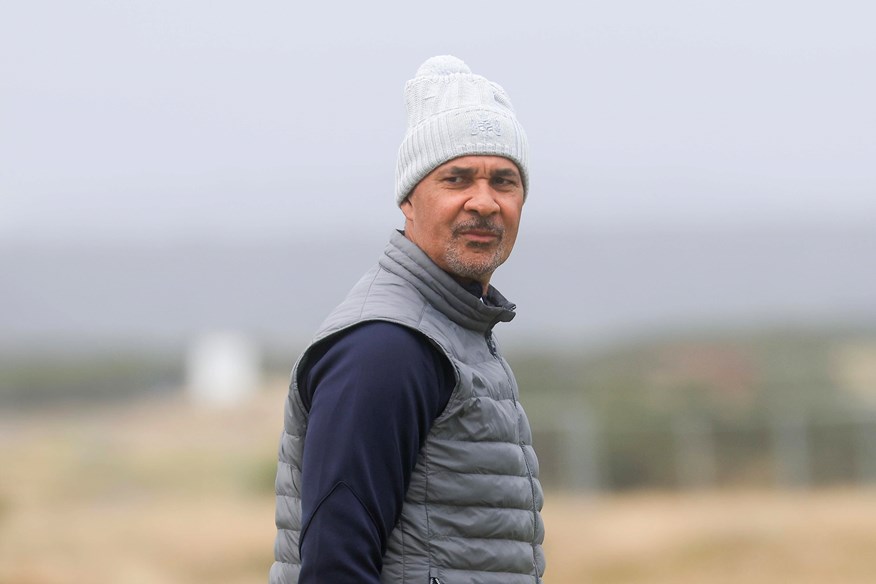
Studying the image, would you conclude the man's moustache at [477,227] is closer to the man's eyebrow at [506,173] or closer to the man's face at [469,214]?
the man's face at [469,214]

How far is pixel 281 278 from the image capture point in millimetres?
65312

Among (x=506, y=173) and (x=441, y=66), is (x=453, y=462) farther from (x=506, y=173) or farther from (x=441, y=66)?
(x=441, y=66)

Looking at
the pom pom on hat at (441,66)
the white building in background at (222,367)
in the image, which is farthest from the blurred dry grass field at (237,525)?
the white building in background at (222,367)

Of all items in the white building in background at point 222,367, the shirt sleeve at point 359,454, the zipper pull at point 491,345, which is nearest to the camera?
the shirt sleeve at point 359,454

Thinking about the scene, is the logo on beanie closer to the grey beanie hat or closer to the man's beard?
the grey beanie hat

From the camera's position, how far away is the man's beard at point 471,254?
8.54ft

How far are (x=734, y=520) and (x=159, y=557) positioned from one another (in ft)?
19.5

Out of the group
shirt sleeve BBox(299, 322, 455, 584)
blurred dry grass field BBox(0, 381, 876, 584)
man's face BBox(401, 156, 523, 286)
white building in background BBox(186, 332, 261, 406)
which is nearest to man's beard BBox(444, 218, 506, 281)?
man's face BBox(401, 156, 523, 286)

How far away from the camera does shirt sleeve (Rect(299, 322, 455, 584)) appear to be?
2314 millimetres

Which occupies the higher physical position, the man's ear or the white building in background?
the white building in background

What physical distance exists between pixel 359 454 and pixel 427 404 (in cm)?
14

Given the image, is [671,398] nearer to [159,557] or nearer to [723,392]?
[723,392]

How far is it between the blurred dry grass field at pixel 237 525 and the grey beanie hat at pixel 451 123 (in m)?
10.1

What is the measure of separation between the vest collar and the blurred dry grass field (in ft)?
33.5
